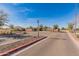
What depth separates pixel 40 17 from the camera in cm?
886

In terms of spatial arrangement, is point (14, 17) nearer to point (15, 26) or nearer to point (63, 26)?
point (15, 26)

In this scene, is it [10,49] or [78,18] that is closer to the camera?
[10,49]

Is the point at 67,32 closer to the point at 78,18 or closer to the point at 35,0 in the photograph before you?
the point at 78,18

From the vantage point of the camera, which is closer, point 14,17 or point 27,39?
point 14,17

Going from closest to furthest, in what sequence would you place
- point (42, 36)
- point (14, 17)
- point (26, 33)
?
point (14, 17)
point (26, 33)
point (42, 36)

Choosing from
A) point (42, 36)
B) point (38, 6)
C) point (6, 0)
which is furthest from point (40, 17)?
point (42, 36)

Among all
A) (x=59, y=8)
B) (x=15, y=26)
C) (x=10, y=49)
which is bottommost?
(x=10, y=49)

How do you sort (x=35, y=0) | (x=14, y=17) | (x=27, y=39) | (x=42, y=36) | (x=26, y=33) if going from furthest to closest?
(x=42, y=36) < (x=27, y=39) < (x=26, y=33) < (x=14, y=17) < (x=35, y=0)

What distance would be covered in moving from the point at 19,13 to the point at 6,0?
2.50ft

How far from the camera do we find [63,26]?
892 cm

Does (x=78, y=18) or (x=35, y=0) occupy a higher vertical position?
(x=35, y=0)

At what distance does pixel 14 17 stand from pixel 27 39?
163cm

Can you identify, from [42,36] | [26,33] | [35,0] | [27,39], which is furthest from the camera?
[42,36]

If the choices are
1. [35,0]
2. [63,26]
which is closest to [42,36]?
[63,26]
